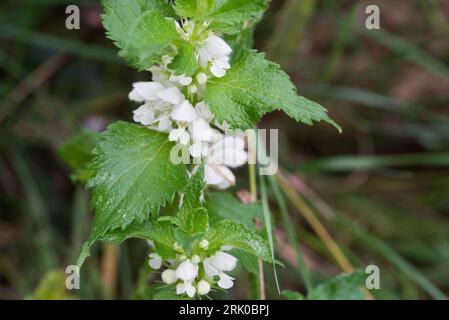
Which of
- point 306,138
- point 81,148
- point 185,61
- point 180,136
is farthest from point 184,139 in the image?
point 306,138

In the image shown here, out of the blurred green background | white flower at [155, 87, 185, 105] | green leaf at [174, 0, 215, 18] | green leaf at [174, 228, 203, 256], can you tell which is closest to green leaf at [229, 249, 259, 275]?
green leaf at [174, 228, 203, 256]

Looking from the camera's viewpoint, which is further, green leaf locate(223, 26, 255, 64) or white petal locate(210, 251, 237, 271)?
green leaf locate(223, 26, 255, 64)

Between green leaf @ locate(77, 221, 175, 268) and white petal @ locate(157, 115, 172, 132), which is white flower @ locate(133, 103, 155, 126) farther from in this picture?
green leaf @ locate(77, 221, 175, 268)

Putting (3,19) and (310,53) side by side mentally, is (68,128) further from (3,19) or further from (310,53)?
(310,53)

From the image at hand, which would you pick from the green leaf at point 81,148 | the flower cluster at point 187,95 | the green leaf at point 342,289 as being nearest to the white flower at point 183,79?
the flower cluster at point 187,95
